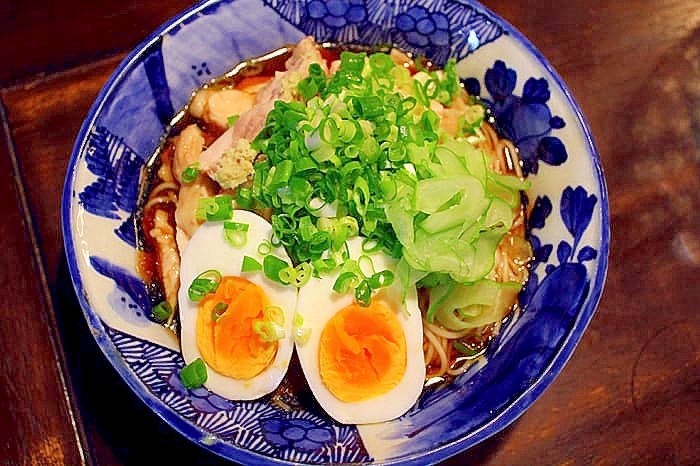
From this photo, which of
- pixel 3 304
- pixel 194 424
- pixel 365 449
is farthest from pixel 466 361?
pixel 3 304

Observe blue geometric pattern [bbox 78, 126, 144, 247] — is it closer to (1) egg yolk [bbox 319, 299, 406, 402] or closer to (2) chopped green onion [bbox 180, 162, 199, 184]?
(2) chopped green onion [bbox 180, 162, 199, 184]

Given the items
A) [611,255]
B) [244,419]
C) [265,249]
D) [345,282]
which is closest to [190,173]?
[265,249]

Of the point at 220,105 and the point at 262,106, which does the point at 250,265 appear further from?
the point at 220,105

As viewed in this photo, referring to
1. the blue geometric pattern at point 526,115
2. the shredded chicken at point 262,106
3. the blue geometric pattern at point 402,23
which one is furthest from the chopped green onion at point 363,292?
the blue geometric pattern at point 402,23

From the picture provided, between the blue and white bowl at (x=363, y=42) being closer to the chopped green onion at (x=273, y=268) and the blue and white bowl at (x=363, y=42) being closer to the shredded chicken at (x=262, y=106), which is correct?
the shredded chicken at (x=262, y=106)

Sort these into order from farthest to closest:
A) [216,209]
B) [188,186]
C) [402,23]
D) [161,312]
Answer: [402,23] < [188,186] < [161,312] < [216,209]

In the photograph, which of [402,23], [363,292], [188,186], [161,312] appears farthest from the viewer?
[402,23]
